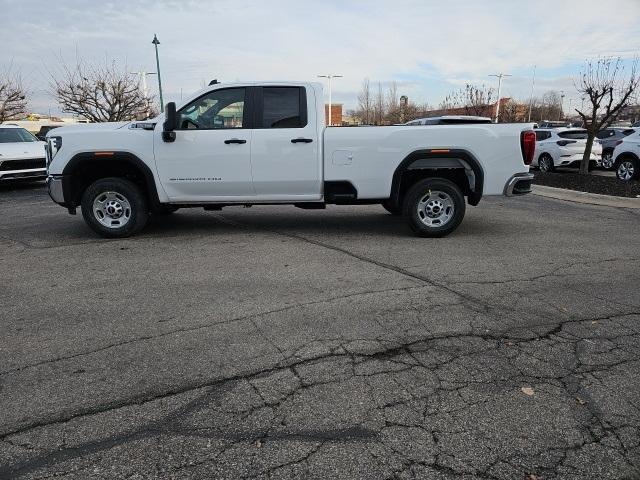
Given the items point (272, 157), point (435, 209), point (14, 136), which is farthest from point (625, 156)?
point (14, 136)

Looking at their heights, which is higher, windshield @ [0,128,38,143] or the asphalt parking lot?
windshield @ [0,128,38,143]

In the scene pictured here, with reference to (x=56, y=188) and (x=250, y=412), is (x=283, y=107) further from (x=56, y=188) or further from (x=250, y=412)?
(x=250, y=412)

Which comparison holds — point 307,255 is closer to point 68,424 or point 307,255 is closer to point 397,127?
point 397,127

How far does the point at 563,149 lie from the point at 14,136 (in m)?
16.8

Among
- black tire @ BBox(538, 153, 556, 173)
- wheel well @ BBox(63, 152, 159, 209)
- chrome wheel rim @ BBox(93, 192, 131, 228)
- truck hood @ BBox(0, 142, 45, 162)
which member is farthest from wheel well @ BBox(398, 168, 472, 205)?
black tire @ BBox(538, 153, 556, 173)

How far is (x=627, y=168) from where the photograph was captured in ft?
46.6

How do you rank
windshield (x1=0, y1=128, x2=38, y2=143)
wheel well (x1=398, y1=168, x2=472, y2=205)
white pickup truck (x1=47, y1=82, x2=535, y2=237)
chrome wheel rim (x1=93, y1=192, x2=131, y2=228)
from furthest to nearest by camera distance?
windshield (x1=0, y1=128, x2=38, y2=143) → wheel well (x1=398, y1=168, x2=472, y2=205) → chrome wheel rim (x1=93, y1=192, x2=131, y2=228) → white pickup truck (x1=47, y1=82, x2=535, y2=237)

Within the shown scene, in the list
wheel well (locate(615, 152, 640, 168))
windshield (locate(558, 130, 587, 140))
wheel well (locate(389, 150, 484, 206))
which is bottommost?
wheel well (locate(615, 152, 640, 168))

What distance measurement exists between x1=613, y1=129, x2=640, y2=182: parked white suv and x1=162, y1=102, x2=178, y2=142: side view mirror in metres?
12.4

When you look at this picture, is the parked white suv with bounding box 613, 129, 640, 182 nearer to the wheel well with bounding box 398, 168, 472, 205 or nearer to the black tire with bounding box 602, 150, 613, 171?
the black tire with bounding box 602, 150, 613, 171

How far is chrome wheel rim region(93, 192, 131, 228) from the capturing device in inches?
290

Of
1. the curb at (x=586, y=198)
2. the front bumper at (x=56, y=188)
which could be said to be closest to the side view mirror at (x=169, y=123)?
the front bumper at (x=56, y=188)

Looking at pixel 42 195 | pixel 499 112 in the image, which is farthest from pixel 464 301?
pixel 499 112

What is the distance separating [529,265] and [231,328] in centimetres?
375
